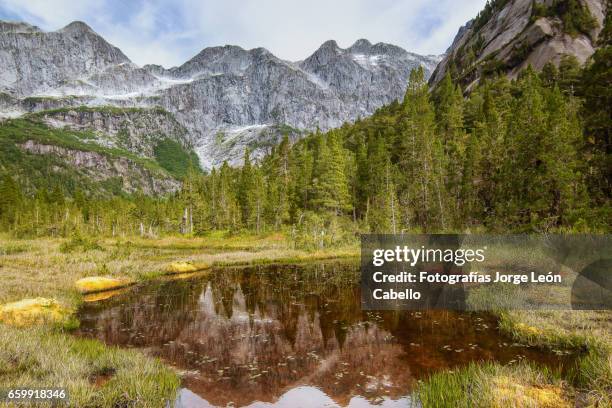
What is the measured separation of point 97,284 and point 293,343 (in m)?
18.0

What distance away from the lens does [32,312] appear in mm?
16641

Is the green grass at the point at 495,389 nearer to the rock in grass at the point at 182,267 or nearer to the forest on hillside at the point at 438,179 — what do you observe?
the forest on hillside at the point at 438,179

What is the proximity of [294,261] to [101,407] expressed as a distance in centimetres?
3339

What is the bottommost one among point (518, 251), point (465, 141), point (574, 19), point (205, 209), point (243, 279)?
point (243, 279)

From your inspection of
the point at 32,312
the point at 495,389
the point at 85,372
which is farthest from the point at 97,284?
the point at 495,389

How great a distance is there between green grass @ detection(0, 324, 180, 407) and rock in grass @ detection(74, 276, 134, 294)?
42.1ft

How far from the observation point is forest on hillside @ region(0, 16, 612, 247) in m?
24.8

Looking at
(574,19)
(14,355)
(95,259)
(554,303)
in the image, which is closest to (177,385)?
(14,355)

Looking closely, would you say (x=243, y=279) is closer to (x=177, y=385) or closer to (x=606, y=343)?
(x=177, y=385)

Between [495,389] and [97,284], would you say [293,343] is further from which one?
[97,284]

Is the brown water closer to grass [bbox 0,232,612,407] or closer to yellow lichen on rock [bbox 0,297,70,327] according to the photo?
grass [bbox 0,232,612,407]

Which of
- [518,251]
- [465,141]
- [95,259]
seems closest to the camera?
[518,251]

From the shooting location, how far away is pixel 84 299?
23188mm

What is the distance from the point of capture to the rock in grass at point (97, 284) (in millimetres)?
25000
